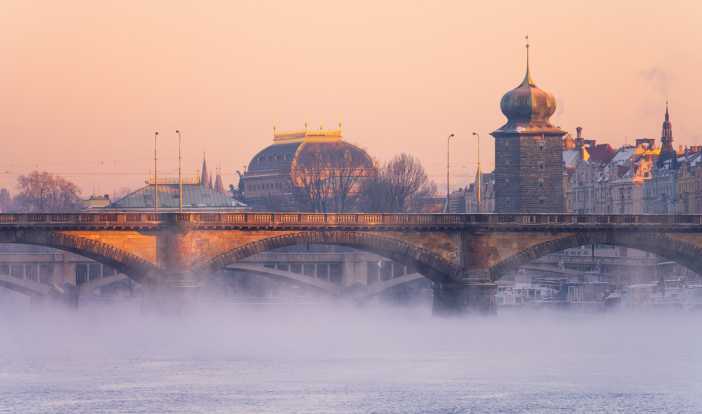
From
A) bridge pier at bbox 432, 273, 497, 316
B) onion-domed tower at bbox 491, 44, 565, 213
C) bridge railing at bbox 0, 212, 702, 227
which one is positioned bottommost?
bridge pier at bbox 432, 273, 497, 316

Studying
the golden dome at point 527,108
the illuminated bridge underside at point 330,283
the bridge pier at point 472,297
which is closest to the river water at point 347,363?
the bridge pier at point 472,297

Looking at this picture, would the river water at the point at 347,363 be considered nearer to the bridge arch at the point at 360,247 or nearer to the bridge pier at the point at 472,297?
the bridge pier at the point at 472,297

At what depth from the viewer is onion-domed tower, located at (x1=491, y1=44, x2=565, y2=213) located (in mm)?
177625

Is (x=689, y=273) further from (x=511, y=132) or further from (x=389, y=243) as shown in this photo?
(x=389, y=243)

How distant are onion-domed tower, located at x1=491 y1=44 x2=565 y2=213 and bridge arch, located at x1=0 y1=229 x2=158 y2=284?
5695 centimetres

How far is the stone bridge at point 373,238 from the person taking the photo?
12481 cm

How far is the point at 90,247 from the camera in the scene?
124562 millimetres

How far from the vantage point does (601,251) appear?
189m

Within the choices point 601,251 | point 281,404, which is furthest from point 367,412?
point 601,251

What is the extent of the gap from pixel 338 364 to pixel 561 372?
39.0 feet

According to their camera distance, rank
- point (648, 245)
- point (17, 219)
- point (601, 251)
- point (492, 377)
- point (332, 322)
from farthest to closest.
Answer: point (601, 251)
point (332, 322)
point (648, 245)
point (17, 219)
point (492, 377)

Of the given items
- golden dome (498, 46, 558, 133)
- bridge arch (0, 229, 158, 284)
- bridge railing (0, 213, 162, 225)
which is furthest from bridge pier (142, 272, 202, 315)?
golden dome (498, 46, 558, 133)

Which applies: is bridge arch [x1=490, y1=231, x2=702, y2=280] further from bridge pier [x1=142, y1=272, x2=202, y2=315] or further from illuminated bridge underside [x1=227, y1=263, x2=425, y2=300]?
illuminated bridge underside [x1=227, y1=263, x2=425, y2=300]

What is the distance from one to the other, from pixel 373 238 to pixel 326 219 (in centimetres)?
319
